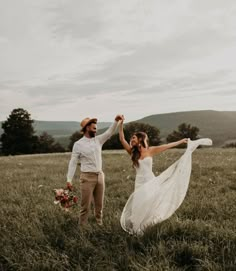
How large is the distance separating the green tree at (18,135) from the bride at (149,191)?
243ft

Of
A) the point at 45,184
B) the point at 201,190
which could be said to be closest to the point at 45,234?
the point at 201,190

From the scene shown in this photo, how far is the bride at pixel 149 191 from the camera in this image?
723 centimetres

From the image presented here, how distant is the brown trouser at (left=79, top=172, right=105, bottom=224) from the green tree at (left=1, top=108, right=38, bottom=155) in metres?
73.0

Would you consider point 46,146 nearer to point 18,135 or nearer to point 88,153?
point 18,135

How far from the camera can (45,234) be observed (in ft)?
25.0

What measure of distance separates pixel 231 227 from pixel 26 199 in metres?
6.07

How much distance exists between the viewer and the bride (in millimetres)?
7227

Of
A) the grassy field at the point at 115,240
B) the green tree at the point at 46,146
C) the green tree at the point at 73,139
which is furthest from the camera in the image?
the green tree at the point at 73,139

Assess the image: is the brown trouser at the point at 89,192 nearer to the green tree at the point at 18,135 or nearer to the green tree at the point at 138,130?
the green tree at the point at 138,130

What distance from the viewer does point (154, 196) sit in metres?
7.22

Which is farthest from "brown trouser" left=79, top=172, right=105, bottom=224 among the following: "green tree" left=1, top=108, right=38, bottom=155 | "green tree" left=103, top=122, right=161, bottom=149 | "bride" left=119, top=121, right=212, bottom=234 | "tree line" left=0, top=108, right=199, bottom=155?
"green tree" left=1, top=108, right=38, bottom=155

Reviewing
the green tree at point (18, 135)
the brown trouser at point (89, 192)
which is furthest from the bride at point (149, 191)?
the green tree at point (18, 135)

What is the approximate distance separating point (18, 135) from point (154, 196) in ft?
256

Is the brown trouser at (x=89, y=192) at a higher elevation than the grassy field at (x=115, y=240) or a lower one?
higher
